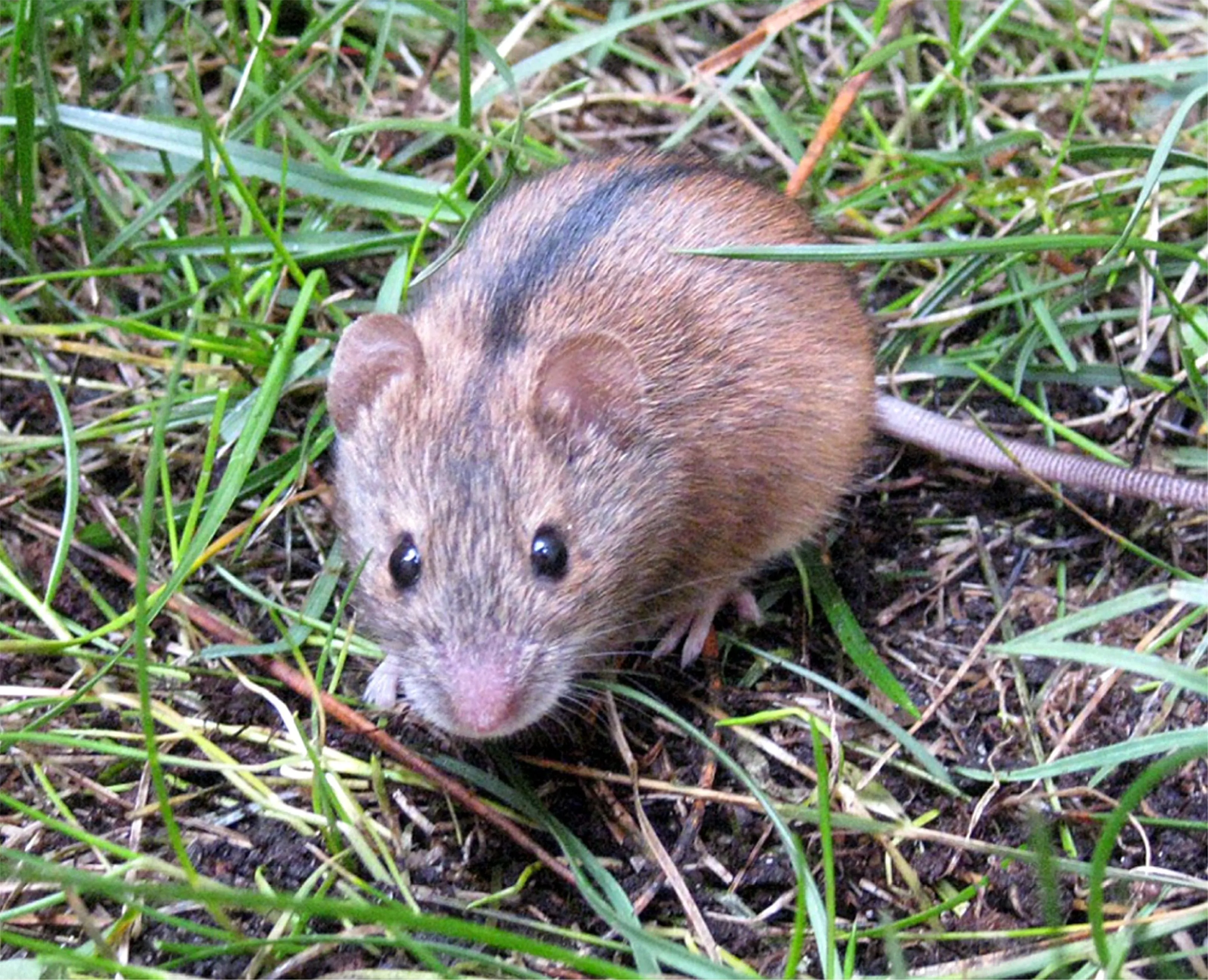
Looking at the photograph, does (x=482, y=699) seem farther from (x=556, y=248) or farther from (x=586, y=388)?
(x=556, y=248)

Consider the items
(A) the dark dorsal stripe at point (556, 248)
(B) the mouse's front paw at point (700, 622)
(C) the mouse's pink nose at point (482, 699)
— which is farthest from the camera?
(B) the mouse's front paw at point (700, 622)

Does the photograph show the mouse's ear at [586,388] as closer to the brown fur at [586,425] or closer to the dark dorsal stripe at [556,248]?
the brown fur at [586,425]

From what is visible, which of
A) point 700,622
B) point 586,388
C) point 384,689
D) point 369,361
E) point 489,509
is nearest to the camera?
point 489,509

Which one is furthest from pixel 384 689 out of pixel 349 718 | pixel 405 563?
pixel 405 563

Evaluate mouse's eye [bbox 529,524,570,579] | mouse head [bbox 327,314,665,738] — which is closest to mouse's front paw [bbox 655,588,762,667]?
mouse head [bbox 327,314,665,738]

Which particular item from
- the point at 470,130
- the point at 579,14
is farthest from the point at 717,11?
the point at 470,130

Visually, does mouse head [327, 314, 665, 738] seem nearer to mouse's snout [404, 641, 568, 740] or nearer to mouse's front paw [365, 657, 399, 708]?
mouse's snout [404, 641, 568, 740]

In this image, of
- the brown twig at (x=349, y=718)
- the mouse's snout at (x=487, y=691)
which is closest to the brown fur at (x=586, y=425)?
the mouse's snout at (x=487, y=691)
